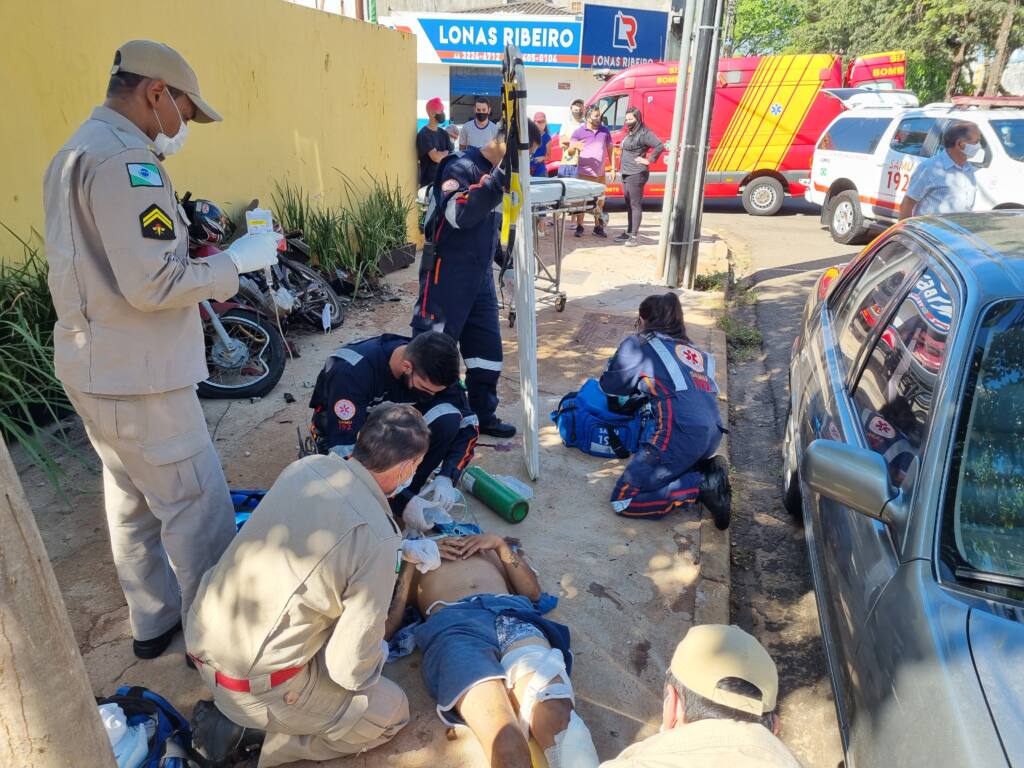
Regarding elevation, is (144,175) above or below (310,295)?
above

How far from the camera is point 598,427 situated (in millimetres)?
4258

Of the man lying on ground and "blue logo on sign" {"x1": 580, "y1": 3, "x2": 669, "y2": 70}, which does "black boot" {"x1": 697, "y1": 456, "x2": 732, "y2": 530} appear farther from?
"blue logo on sign" {"x1": 580, "y1": 3, "x2": 669, "y2": 70}

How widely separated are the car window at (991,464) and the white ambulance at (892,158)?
707 centimetres

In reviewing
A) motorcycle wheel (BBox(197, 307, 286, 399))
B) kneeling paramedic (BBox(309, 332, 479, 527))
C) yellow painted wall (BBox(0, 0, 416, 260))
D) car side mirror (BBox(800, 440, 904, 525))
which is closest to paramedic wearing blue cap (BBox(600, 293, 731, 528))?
kneeling paramedic (BBox(309, 332, 479, 527))

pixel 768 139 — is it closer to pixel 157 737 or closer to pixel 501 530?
pixel 501 530

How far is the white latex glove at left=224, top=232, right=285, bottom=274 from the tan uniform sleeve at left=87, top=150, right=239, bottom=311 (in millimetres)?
242

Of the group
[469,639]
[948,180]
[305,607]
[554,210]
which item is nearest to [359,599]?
[305,607]

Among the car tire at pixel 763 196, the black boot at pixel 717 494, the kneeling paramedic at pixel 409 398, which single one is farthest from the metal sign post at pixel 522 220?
the car tire at pixel 763 196

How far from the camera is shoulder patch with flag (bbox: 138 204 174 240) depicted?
2070 mm

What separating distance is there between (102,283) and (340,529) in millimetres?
1047

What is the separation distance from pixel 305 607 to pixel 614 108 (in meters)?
13.2

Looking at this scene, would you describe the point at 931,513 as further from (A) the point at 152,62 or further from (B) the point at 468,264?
(B) the point at 468,264

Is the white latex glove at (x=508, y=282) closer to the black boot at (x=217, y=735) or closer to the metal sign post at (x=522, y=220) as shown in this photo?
the metal sign post at (x=522, y=220)

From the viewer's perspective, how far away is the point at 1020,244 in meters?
2.47
